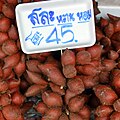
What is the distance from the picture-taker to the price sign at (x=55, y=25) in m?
0.88

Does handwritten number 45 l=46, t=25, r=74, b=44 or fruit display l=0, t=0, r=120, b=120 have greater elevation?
handwritten number 45 l=46, t=25, r=74, b=44

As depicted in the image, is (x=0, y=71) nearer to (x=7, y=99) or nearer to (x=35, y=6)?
(x=7, y=99)

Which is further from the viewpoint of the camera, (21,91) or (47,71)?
(21,91)

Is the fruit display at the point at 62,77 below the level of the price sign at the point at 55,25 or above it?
below

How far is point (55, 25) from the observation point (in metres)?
0.90

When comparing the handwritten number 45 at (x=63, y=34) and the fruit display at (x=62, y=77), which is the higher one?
the handwritten number 45 at (x=63, y=34)

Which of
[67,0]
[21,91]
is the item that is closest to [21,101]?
[21,91]

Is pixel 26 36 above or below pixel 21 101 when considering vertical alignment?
above

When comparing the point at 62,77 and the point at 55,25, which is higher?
the point at 55,25

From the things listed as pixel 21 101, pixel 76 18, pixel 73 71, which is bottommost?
pixel 21 101

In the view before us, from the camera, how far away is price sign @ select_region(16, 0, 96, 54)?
0.88 m

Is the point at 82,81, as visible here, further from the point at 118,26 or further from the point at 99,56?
the point at 118,26

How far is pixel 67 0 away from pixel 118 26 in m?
0.18

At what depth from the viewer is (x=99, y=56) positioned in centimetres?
92
